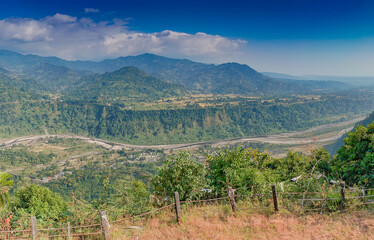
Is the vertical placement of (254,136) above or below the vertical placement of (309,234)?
below

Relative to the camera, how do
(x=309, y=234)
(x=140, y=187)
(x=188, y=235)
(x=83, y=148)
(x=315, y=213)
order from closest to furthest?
(x=309, y=234) < (x=188, y=235) < (x=315, y=213) < (x=140, y=187) < (x=83, y=148)

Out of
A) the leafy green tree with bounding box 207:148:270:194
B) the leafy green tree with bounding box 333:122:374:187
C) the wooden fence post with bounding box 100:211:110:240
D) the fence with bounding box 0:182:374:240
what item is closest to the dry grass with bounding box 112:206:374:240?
the fence with bounding box 0:182:374:240

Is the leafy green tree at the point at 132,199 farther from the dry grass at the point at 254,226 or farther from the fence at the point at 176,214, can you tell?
the dry grass at the point at 254,226

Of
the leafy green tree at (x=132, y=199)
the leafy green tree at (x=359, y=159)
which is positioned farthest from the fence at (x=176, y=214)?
the leafy green tree at (x=359, y=159)

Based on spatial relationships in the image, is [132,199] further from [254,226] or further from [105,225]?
[254,226]

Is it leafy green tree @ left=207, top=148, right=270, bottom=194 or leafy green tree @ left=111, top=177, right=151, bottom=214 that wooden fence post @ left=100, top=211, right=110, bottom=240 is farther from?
leafy green tree @ left=207, top=148, right=270, bottom=194

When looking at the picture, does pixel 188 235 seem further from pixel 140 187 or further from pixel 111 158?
pixel 111 158

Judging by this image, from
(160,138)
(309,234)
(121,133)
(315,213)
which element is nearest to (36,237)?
(309,234)

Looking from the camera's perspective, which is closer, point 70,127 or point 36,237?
point 36,237

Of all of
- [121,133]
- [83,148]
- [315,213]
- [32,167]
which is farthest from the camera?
[121,133]
